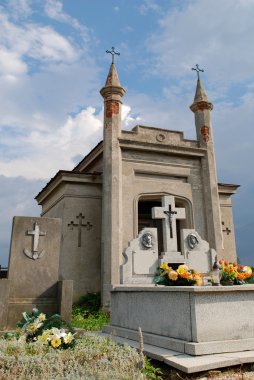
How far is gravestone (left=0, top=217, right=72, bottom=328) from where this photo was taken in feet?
22.2

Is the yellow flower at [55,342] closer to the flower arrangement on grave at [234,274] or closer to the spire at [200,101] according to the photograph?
the flower arrangement on grave at [234,274]

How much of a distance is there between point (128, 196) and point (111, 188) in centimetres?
95

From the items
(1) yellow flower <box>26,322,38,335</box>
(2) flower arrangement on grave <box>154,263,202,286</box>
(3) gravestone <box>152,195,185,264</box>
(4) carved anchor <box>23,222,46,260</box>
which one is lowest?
(1) yellow flower <box>26,322,38,335</box>

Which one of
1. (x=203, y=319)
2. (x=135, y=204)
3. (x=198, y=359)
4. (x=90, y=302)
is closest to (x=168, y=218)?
(x=135, y=204)

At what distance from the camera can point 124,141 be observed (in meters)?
13.9

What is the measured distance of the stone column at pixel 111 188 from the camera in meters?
12.1

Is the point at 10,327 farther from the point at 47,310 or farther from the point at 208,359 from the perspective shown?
the point at 208,359

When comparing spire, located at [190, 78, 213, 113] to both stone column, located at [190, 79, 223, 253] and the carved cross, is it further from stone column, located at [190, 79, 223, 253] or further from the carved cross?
the carved cross

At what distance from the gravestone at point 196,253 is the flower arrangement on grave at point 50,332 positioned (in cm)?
726

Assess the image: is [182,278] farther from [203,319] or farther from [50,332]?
[50,332]

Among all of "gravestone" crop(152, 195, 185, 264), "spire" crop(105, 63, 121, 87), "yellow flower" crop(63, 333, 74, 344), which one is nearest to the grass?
"yellow flower" crop(63, 333, 74, 344)

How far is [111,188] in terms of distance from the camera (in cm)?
1295

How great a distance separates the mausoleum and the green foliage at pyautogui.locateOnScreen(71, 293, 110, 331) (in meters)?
0.44

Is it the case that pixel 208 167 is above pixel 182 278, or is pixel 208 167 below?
above
